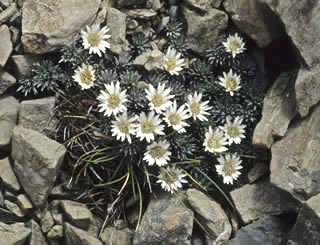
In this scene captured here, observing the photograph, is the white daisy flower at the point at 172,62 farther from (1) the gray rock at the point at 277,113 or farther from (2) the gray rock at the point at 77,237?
(2) the gray rock at the point at 77,237

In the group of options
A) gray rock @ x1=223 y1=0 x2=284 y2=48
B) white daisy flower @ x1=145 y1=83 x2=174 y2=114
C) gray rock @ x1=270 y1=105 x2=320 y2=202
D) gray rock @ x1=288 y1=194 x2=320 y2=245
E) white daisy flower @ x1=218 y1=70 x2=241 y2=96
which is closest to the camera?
gray rock @ x1=288 y1=194 x2=320 y2=245

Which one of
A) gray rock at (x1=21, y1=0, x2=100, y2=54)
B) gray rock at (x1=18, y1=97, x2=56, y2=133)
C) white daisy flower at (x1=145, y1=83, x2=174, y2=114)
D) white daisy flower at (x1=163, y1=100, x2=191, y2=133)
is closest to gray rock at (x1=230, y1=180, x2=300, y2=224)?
white daisy flower at (x1=163, y1=100, x2=191, y2=133)

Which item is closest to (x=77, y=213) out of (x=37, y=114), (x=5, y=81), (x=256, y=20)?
(x=37, y=114)

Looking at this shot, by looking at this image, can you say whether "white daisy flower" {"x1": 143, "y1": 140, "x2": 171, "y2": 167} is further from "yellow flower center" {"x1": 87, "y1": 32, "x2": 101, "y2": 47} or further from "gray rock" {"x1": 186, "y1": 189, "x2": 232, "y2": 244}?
"yellow flower center" {"x1": 87, "y1": 32, "x2": 101, "y2": 47}

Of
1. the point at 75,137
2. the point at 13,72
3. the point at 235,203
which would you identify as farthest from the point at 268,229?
the point at 13,72

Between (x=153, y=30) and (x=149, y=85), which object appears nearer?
(x=149, y=85)

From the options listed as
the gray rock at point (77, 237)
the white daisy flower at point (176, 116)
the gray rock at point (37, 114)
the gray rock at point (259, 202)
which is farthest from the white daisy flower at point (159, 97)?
the gray rock at point (77, 237)

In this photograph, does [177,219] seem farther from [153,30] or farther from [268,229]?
[153,30]
